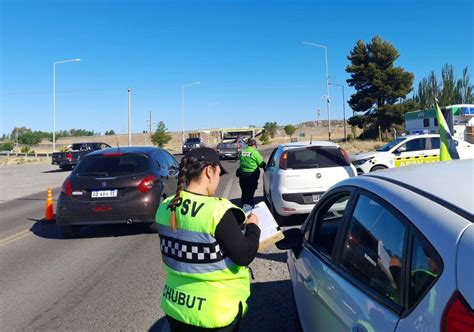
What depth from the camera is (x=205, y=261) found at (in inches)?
97.3

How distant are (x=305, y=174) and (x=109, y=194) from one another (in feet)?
12.1

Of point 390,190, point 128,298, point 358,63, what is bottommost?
point 128,298

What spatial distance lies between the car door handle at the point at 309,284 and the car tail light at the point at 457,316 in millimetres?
1451

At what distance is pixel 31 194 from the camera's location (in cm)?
1744

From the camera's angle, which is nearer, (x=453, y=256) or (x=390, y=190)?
(x=453, y=256)

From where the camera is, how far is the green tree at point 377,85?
55.3 m

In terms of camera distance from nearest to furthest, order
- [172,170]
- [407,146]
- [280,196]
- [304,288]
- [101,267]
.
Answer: [304,288]
[101,267]
[280,196]
[172,170]
[407,146]

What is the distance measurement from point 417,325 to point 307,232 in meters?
2.02

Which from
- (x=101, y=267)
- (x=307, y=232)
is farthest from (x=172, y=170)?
(x=307, y=232)

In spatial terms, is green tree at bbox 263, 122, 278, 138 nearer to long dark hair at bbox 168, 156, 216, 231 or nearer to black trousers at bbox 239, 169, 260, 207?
black trousers at bbox 239, 169, 260, 207

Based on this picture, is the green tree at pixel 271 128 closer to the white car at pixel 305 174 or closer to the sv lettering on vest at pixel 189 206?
the white car at pixel 305 174

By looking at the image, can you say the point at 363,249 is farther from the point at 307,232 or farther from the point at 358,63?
the point at 358,63

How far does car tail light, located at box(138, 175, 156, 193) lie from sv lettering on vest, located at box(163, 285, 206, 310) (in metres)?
5.91

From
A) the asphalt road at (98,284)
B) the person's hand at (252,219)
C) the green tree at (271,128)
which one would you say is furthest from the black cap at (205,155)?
the green tree at (271,128)
